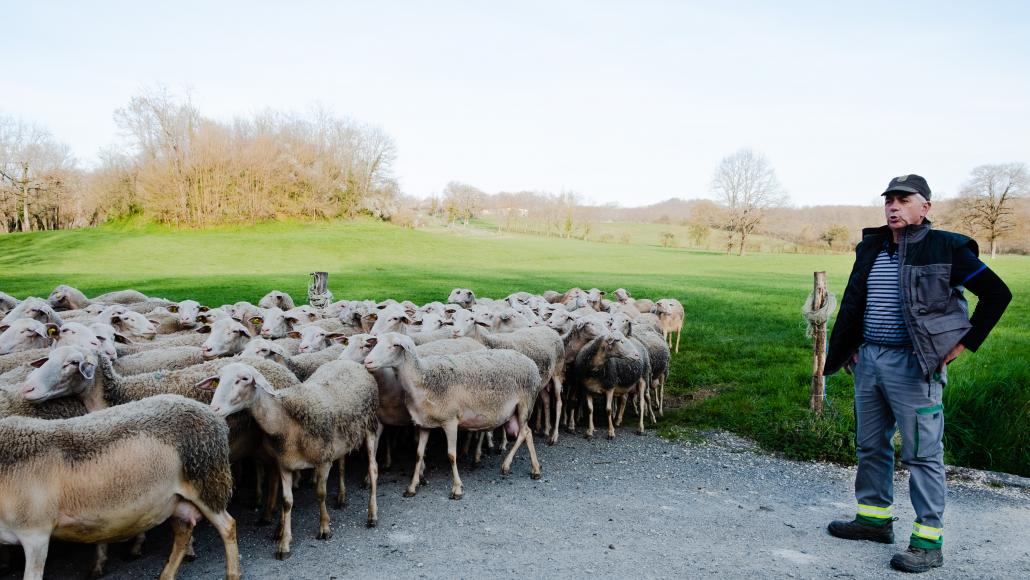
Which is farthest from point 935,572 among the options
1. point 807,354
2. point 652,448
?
point 807,354

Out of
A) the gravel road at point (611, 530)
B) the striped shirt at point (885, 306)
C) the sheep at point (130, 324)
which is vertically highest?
the striped shirt at point (885, 306)

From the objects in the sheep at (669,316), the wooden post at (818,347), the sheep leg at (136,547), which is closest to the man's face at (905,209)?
the wooden post at (818,347)

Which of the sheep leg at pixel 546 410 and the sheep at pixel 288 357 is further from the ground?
the sheep at pixel 288 357

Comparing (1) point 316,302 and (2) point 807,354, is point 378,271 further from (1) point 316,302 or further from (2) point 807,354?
(2) point 807,354

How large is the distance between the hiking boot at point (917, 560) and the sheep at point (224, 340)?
730 centimetres

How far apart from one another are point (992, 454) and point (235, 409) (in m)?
9.20

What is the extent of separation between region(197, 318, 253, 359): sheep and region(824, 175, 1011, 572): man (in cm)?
686

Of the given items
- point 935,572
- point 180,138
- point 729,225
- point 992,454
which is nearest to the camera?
point 935,572

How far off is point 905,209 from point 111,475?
20.8 feet

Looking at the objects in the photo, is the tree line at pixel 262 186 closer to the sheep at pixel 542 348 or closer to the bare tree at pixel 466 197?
the bare tree at pixel 466 197

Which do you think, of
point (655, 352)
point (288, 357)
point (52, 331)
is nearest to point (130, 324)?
point (52, 331)

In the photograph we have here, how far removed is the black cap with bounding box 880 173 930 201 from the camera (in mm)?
5023

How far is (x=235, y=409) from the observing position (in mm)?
5043

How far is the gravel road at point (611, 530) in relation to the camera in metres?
4.91
